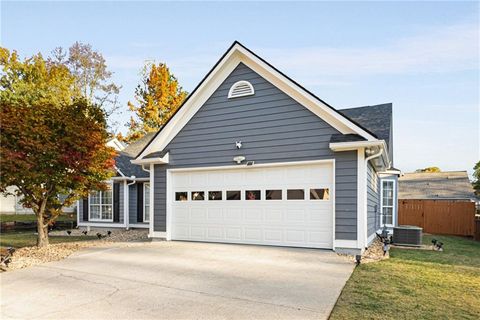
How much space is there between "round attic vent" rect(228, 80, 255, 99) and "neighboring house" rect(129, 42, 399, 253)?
0.03m

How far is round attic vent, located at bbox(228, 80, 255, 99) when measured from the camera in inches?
413

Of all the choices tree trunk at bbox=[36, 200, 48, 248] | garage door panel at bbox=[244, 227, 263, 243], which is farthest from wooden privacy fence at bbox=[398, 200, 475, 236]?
tree trunk at bbox=[36, 200, 48, 248]

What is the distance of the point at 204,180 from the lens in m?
11.3

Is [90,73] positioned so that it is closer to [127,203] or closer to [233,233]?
[127,203]

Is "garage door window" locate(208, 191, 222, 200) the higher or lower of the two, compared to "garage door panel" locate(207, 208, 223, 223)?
higher

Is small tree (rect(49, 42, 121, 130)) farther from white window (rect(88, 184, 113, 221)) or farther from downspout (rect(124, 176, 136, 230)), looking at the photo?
downspout (rect(124, 176, 136, 230))

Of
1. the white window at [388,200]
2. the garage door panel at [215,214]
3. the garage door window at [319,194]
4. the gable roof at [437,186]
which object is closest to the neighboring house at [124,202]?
the garage door panel at [215,214]

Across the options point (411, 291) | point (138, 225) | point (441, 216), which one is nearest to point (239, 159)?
point (411, 291)

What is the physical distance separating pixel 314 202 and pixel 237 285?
4397mm

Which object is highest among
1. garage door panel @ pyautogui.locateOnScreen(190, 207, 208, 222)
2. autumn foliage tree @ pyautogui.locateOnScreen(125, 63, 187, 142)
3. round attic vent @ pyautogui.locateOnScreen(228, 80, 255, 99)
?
autumn foliage tree @ pyautogui.locateOnScreen(125, 63, 187, 142)

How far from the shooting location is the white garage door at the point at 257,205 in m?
9.41

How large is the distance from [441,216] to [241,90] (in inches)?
555

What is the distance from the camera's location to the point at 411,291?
17.8 ft

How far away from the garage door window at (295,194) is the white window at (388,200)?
7307 mm
